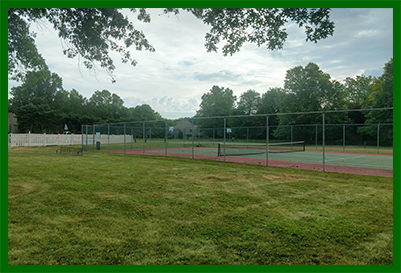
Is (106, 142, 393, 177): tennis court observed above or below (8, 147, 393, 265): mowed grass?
below

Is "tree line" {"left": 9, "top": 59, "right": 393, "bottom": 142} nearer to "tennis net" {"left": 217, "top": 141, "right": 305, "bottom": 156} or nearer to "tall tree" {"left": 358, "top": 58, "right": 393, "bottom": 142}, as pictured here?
"tall tree" {"left": 358, "top": 58, "right": 393, "bottom": 142}

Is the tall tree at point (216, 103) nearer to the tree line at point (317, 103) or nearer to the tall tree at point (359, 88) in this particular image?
the tree line at point (317, 103)

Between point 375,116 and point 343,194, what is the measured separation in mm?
32695

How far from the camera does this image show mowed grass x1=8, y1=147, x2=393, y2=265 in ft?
10.6

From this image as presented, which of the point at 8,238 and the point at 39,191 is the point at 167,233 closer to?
the point at 8,238

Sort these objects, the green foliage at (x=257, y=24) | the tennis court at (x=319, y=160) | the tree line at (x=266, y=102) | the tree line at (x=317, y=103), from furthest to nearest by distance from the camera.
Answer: the tree line at (x=266, y=102)
the tree line at (x=317, y=103)
the tennis court at (x=319, y=160)
the green foliage at (x=257, y=24)

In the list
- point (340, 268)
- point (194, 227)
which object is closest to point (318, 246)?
point (340, 268)

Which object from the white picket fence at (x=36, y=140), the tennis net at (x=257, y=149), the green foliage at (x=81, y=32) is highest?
the green foliage at (x=81, y=32)

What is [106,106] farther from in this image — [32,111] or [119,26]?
[119,26]

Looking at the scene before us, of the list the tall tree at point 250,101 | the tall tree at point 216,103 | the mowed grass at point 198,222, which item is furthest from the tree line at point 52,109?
the mowed grass at point 198,222

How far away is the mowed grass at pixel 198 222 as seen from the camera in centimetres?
324

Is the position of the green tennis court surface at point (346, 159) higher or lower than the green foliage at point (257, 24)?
lower

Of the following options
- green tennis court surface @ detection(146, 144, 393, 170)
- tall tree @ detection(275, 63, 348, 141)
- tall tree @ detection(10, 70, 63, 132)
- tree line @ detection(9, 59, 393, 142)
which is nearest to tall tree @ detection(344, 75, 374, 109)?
tree line @ detection(9, 59, 393, 142)

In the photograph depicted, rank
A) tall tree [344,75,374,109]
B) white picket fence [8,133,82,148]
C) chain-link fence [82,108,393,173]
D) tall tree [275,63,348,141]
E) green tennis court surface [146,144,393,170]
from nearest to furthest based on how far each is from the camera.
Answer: green tennis court surface [146,144,393,170]
chain-link fence [82,108,393,173]
white picket fence [8,133,82,148]
tall tree [275,63,348,141]
tall tree [344,75,374,109]
